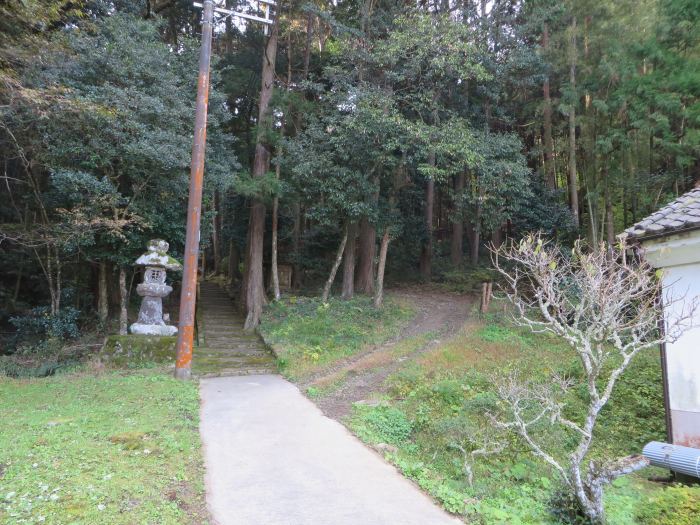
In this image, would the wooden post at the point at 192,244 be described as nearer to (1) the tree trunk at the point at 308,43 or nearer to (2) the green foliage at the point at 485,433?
(2) the green foliage at the point at 485,433

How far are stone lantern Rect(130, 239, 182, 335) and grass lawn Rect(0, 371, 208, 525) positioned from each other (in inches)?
115

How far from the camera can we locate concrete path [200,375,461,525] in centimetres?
354

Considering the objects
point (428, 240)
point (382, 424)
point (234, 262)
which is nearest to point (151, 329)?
point (382, 424)

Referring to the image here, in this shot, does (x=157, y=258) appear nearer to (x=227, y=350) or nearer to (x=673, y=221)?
(x=227, y=350)

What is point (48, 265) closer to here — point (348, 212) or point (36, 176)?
point (36, 176)

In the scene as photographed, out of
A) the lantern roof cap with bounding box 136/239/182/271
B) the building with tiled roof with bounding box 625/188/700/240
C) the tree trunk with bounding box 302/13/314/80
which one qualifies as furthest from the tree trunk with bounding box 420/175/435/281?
the building with tiled roof with bounding box 625/188/700/240

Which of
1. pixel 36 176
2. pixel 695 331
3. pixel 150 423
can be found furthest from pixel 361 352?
pixel 36 176

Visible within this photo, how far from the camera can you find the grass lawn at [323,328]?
9.78 meters

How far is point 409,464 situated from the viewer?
473 centimetres

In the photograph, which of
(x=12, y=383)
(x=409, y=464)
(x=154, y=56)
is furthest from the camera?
(x=154, y=56)

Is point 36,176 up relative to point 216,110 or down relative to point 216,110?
down

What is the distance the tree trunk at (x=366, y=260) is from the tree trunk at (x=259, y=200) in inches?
145

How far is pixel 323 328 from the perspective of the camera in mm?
11477

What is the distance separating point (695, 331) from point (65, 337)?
1371 cm
